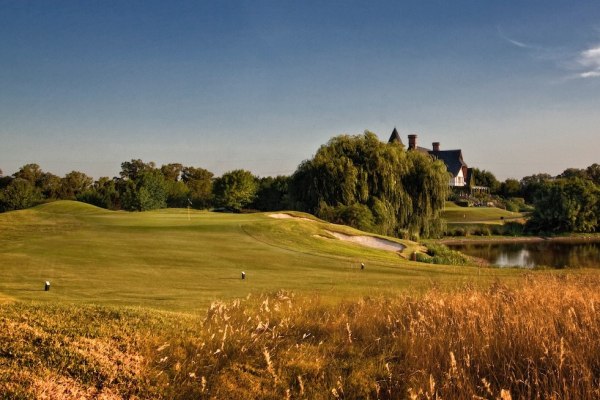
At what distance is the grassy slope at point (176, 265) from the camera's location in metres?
10.4

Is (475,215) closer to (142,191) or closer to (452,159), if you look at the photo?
(452,159)

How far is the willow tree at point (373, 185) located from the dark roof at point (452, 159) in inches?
3137

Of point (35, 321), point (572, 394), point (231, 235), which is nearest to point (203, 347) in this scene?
point (35, 321)

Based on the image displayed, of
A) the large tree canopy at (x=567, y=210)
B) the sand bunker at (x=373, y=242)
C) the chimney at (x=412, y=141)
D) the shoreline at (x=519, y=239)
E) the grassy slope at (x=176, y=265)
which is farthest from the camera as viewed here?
the chimney at (x=412, y=141)

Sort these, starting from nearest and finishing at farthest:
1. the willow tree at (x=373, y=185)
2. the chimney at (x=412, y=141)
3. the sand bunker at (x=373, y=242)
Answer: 1. the sand bunker at (x=373, y=242)
2. the willow tree at (x=373, y=185)
3. the chimney at (x=412, y=141)

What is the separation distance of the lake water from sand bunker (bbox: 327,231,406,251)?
7.48 metres

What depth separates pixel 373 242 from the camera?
31891mm

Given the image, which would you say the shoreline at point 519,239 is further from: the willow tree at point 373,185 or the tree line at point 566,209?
the willow tree at point 373,185

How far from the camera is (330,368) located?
6246mm

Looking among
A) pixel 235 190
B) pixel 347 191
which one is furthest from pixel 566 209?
pixel 235 190

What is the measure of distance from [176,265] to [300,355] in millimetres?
9454

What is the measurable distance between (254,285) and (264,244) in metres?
9.82

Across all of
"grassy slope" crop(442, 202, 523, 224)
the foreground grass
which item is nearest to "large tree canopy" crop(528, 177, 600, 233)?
"grassy slope" crop(442, 202, 523, 224)

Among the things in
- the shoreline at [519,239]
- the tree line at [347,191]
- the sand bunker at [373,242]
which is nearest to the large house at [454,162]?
the tree line at [347,191]
